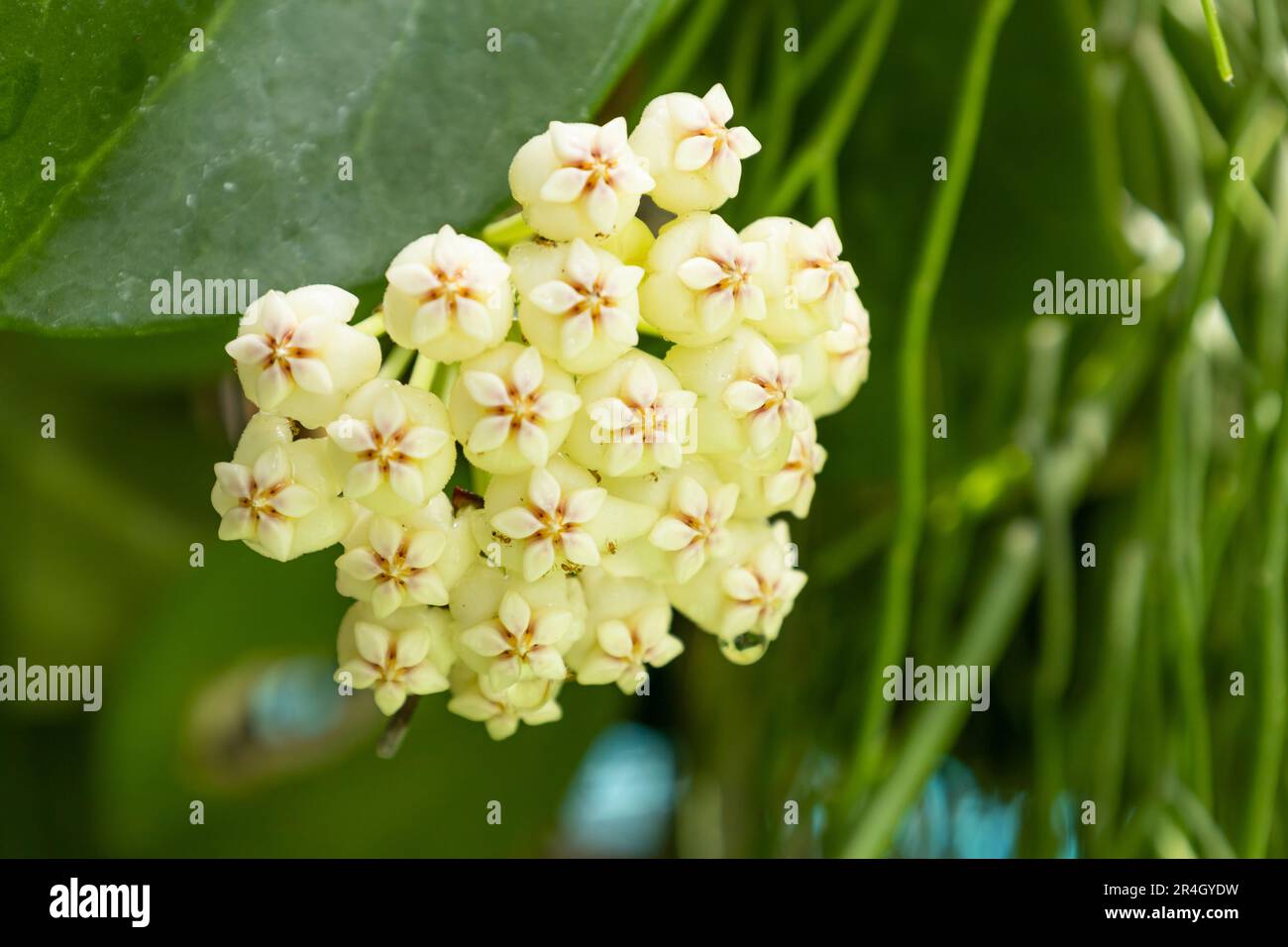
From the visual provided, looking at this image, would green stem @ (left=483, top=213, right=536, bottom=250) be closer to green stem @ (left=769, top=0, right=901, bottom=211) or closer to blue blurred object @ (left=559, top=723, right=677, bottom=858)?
green stem @ (left=769, top=0, right=901, bottom=211)

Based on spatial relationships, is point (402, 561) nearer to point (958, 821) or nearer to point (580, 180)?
point (580, 180)

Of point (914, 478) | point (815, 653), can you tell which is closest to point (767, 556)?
point (914, 478)

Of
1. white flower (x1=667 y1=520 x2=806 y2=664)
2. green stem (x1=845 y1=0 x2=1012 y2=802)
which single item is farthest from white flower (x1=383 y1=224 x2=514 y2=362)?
green stem (x1=845 y1=0 x2=1012 y2=802)

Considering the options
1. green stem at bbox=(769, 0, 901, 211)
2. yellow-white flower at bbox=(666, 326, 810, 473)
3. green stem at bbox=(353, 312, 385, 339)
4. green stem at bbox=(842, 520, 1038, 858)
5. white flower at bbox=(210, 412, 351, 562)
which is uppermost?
green stem at bbox=(769, 0, 901, 211)

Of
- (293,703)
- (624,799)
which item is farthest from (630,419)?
(624,799)

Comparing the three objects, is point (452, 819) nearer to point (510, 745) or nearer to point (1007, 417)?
point (510, 745)

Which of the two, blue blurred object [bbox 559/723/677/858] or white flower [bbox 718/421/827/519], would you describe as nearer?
white flower [bbox 718/421/827/519]
